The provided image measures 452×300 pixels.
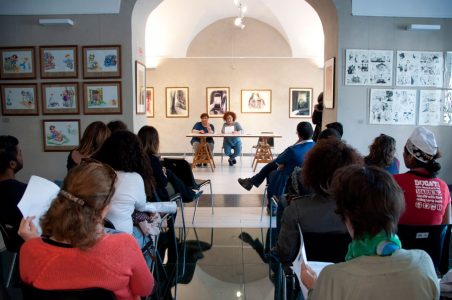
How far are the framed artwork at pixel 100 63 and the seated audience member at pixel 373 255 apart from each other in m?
5.25

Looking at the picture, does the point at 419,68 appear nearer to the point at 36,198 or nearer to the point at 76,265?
the point at 36,198

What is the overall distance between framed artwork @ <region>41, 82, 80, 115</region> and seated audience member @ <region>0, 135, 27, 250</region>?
347cm

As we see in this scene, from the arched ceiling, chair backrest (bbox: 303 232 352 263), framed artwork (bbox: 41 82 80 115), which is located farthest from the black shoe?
the arched ceiling

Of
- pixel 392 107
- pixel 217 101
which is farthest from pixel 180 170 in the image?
pixel 217 101

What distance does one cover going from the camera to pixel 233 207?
5602mm

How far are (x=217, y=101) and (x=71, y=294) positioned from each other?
11.3m

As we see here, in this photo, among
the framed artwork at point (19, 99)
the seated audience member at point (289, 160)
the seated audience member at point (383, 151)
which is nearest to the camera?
the seated audience member at point (383, 151)

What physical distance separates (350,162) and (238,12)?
10.8 metres

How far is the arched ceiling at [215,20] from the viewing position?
10.6 metres

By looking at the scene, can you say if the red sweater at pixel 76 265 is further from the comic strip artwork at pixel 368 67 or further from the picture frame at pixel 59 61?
the comic strip artwork at pixel 368 67

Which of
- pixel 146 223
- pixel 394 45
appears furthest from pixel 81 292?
pixel 394 45

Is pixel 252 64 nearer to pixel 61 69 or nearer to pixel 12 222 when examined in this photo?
pixel 61 69

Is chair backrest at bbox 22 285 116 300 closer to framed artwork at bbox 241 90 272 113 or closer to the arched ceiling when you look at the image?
the arched ceiling

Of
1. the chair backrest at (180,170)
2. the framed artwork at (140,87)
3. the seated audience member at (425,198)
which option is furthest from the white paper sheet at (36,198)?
the framed artwork at (140,87)
